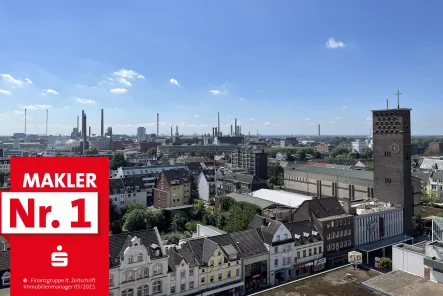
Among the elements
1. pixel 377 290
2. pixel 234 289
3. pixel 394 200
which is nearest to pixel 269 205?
pixel 394 200

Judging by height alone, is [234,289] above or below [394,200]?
below

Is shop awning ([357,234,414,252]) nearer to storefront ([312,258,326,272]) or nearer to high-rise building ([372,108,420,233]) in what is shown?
high-rise building ([372,108,420,233])

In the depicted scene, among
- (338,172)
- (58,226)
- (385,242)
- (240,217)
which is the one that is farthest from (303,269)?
(338,172)

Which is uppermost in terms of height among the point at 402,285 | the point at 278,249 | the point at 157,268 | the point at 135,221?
the point at 157,268

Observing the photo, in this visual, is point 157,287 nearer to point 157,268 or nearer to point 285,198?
point 157,268

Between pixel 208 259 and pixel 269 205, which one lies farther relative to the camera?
pixel 269 205

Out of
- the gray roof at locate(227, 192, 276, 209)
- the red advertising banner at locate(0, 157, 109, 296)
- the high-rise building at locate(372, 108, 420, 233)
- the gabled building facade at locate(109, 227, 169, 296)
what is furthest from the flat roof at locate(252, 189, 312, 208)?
the red advertising banner at locate(0, 157, 109, 296)

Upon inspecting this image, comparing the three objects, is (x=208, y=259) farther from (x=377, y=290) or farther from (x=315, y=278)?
(x=377, y=290)
